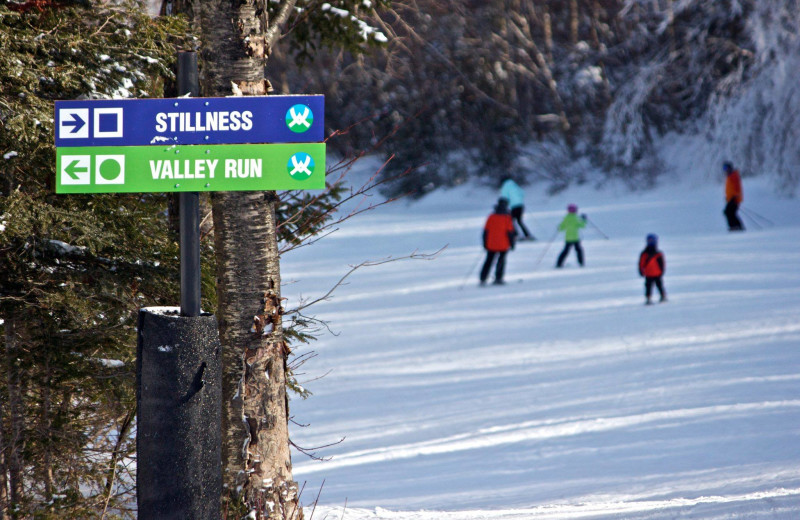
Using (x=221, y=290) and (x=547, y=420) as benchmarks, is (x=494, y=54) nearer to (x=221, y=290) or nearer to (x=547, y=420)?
(x=547, y=420)

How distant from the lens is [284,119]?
10.1ft

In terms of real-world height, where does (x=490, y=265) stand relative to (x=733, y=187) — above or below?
below

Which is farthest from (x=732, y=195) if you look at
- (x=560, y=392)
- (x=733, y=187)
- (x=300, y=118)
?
(x=300, y=118)

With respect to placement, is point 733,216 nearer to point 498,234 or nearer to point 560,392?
point 498,234

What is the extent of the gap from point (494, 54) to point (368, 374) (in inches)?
998

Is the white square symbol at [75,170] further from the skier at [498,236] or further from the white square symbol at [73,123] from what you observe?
the skier at [498,236]

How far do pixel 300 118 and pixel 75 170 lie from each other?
81 cm

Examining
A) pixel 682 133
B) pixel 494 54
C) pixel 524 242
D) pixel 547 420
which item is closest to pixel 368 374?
pixel 547 420

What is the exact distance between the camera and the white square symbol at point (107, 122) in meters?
3.04

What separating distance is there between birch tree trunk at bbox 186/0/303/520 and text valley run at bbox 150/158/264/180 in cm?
48

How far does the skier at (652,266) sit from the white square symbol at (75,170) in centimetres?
1004

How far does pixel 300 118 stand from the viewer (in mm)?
3072

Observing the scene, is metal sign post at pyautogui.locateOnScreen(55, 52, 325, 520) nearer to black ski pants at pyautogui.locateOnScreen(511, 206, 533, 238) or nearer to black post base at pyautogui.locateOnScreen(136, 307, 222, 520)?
black post base at pyautogui.locateOnScreen(136, 307, 222, 520)

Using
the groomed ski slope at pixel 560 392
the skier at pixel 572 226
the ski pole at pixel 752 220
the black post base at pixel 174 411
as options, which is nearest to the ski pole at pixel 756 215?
the ski pole at pixel 752 220
